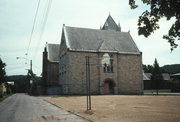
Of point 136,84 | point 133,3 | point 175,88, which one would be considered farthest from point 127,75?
point 133,3

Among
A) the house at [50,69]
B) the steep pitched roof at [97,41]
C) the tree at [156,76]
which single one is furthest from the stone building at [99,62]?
the tree at [156,76]

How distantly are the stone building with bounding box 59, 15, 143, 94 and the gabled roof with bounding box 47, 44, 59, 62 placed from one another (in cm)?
758

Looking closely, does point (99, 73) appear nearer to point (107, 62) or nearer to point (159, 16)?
point (107, 62)

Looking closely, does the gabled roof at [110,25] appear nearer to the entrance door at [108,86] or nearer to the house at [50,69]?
the house at [50,69]

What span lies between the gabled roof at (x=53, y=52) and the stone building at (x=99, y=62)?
7584 mm

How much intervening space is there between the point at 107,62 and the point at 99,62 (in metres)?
1.70

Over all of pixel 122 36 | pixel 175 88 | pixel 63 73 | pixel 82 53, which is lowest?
pixel 175 88

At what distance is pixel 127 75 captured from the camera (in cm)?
4894

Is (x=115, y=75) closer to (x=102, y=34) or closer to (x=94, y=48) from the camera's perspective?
(x=94, y=48)

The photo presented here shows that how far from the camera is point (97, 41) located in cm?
4944

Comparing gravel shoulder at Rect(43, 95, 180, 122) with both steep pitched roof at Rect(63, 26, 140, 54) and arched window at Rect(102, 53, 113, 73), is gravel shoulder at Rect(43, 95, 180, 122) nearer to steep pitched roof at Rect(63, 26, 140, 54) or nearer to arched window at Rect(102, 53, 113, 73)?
arched window at Rect(102, 53, 113, 73)

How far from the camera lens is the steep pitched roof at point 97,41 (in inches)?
1845

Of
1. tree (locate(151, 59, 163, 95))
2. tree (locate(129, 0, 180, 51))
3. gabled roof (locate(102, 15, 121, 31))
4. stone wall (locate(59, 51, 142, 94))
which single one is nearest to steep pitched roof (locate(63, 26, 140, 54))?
stone wall (locate(59, 51, 142, 94))

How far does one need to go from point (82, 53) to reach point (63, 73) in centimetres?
646
